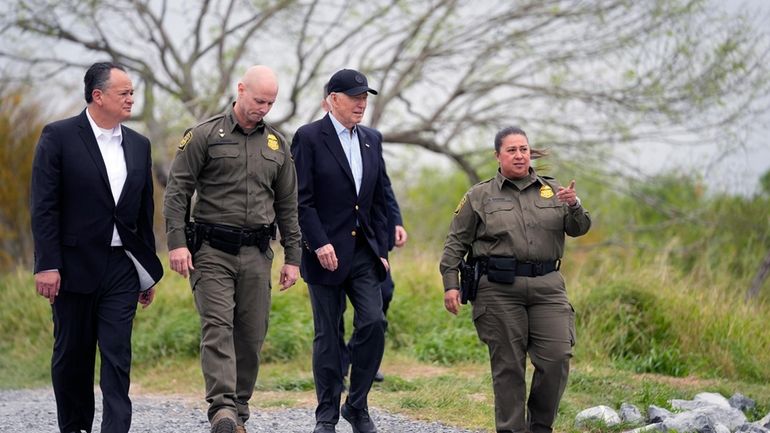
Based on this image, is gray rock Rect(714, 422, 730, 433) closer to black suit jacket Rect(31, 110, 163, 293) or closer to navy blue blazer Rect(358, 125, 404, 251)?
navy blue blazer Rect(358, 125, 404, 251)

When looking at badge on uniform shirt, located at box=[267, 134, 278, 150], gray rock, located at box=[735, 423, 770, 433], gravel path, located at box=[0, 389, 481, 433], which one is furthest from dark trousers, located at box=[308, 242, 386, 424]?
gray rock, located at box=[735, 423, 770, 433]

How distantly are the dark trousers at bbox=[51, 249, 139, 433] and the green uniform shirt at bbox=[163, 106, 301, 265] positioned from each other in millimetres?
405

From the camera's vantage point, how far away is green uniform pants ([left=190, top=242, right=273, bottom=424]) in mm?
5875

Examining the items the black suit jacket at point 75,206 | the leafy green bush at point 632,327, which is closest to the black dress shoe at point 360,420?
the black suit jacket at point 75,206

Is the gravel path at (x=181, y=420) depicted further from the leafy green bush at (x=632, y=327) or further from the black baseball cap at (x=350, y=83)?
the leafy green bush at (x=632, y=327)

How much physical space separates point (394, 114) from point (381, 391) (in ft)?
35.3

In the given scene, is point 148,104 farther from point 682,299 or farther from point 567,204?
point 567,204

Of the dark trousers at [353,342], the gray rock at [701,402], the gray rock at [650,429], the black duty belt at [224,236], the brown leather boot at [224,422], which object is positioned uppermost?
the black duty belt at [224,236]

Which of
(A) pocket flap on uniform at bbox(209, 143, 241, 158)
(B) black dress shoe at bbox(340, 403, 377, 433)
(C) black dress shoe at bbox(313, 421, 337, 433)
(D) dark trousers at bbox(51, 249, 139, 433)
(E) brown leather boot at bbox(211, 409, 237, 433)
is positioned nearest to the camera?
(D) dark trousers at bbox(51, 249, 139, 433)

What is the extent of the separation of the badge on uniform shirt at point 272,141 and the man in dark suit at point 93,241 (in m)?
0.80

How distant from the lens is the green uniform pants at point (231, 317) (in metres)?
5.88

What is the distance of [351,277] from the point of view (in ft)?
21.1

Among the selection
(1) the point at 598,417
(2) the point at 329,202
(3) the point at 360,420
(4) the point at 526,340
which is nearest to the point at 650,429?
(1) the point at 598,417

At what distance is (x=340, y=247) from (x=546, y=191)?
131 cm
